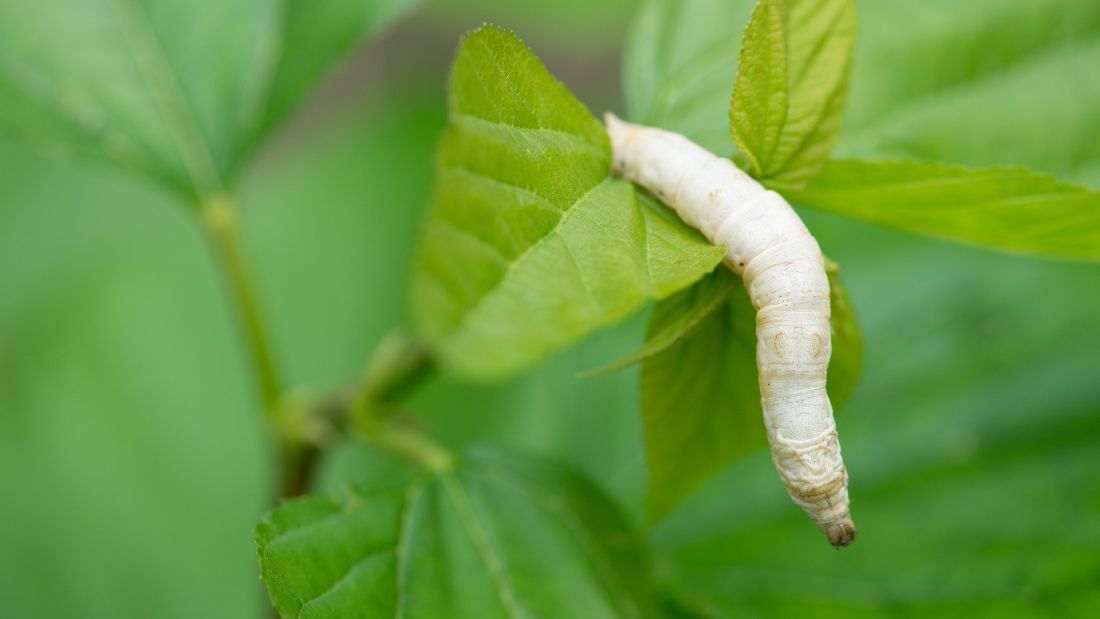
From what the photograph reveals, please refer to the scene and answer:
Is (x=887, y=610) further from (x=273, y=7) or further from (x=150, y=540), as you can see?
(x=150, y=540)

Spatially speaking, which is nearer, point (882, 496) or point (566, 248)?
point (566, 248)

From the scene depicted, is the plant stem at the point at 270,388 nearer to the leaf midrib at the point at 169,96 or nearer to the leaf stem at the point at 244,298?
the leaf stem at the point at 244,298

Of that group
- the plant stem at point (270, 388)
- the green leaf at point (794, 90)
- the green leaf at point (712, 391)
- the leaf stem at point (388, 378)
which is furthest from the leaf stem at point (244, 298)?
the green leaf at point (794, 90)

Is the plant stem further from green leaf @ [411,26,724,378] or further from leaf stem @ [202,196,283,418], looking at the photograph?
green leaf @ [411,26,724,378]

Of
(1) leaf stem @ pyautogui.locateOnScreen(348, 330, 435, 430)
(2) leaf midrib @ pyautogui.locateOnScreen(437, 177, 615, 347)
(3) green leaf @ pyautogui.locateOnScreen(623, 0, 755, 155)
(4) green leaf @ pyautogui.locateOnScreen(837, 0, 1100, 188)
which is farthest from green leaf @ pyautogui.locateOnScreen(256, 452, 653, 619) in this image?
Answer: (4) green leaf @ pyautogui.locateOnScreen(837, 0, 1100, 188)

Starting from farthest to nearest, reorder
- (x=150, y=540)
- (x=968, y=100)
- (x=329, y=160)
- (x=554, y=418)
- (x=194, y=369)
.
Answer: (x=329, y=160), (x=194, y=369), (x=150, y=540), (x=554, y=418), (x=968, y=100)

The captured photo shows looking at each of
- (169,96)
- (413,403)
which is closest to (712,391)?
(169,96)

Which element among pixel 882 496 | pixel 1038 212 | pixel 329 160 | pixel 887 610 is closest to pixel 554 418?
pixel 882 496
